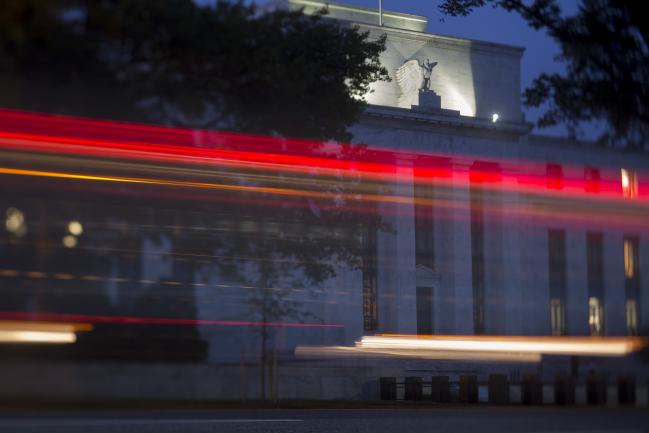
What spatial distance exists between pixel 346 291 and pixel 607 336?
2248 mm

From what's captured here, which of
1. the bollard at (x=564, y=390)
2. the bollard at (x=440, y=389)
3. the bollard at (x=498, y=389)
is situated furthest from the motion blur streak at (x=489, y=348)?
the bollard at (x=440, y=389)

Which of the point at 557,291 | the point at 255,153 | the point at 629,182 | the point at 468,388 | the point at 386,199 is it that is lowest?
the point at 468,388

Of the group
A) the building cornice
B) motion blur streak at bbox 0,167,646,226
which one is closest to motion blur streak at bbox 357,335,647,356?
motion blur streak at bbox 0,167,646,226

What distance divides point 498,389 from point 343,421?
1.46 m

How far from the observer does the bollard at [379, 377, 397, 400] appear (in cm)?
901

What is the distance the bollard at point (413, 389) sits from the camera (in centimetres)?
880

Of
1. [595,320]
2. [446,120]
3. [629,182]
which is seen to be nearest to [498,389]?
[595,320]

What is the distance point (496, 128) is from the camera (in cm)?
834

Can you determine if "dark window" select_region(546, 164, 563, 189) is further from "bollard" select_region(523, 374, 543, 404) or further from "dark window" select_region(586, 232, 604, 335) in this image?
"bollard" select_region(523, 374, 543, 404)

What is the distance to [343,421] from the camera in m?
9.17

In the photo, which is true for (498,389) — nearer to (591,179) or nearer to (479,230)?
(479,230)

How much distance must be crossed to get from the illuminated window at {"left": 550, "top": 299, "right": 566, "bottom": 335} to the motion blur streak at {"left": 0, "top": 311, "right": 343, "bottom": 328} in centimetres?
176

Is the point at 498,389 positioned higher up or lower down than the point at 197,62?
lower down

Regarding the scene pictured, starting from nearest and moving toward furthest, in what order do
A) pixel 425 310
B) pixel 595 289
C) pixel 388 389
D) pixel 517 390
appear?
pixel 425 310 → pixel 595 289 → pixel 517 390 → pixel 388 389
